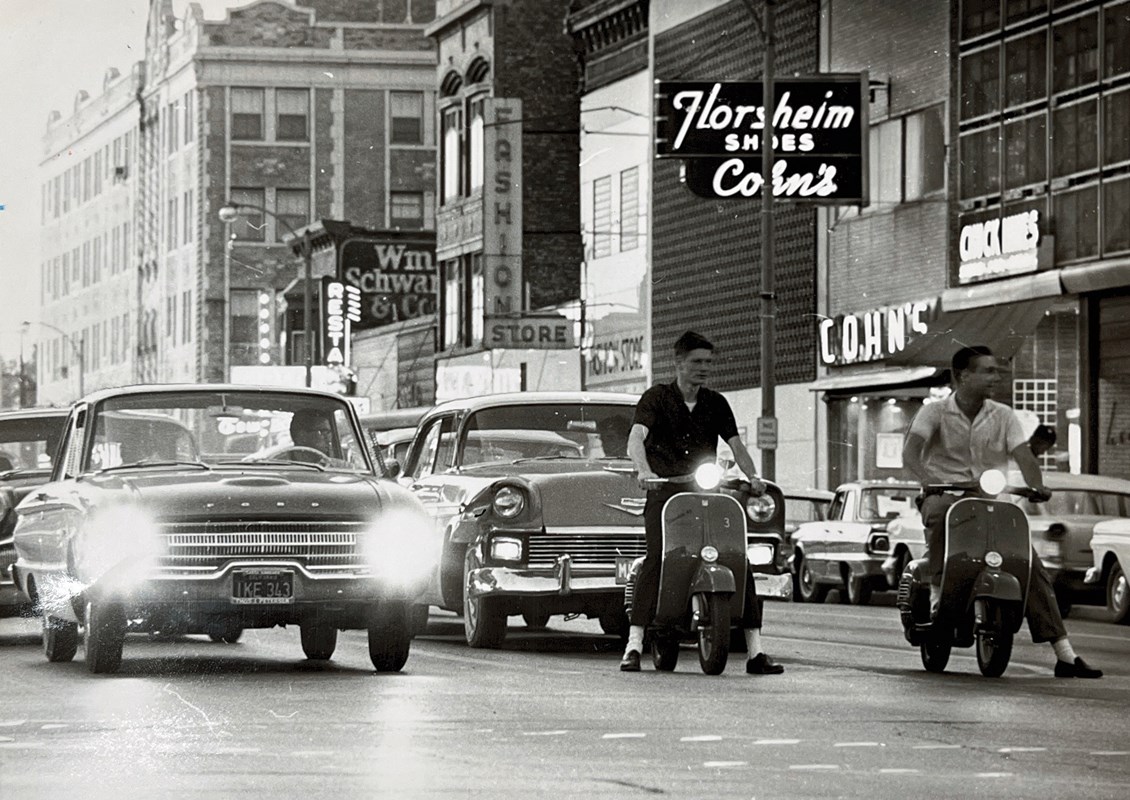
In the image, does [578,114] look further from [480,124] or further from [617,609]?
[617,609]

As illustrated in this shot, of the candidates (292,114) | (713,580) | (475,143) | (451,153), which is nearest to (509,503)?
(713,580)

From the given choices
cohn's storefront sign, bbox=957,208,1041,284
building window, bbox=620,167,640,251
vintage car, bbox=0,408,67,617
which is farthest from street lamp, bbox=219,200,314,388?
vintage car, bbox=0,408,67,617

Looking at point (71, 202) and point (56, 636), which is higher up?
point (71, 202)

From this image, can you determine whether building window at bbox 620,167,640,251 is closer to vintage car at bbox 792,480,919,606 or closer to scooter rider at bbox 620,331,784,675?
vintage car at bbox 792,480,919,606

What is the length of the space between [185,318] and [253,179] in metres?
5.98

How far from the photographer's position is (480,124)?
2608 inches

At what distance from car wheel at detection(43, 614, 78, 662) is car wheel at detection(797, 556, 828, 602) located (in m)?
16.6

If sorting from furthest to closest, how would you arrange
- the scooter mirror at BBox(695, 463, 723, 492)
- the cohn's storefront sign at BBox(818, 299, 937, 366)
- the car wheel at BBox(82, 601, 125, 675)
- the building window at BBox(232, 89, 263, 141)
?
1. the building window at BBox(232, 89, 263, 141)
2. the cohn's storefront sign at BBox(818, 299, 937, 366)
3. the car wheel at BBox(82, 601, 125, 675)
4. the scooter mirror at BBox(695, 463, 723, 492)

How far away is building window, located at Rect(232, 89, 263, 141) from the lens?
91.9 metres

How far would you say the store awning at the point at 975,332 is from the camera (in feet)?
116

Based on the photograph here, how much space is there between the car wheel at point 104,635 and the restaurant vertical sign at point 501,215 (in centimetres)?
4745

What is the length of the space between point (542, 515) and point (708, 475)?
278 cm

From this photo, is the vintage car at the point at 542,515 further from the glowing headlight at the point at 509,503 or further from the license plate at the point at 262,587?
the license plate at the point at 262,587

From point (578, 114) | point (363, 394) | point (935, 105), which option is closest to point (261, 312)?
point (363, 394)
